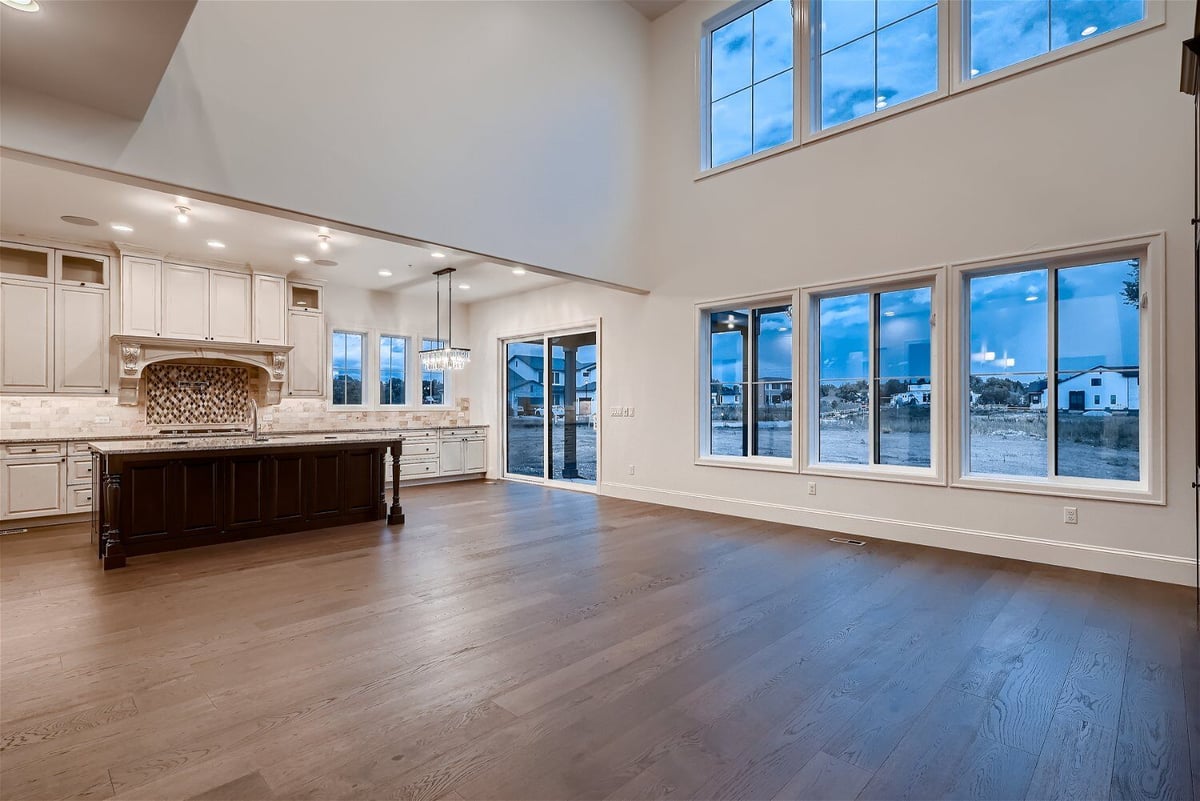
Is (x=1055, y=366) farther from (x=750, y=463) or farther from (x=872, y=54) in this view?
(x=872, y=54)

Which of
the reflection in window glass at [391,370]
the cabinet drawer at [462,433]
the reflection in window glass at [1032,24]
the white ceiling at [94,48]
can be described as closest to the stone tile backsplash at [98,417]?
the reflection in window glass at [391,370]

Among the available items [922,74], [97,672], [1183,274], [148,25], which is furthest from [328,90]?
[1183,274]

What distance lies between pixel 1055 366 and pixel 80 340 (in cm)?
911

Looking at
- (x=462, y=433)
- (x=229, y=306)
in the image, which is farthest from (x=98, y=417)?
(x=462, y=433)

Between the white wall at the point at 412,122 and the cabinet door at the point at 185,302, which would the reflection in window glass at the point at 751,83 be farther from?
the cabinet door at the point at 185,302

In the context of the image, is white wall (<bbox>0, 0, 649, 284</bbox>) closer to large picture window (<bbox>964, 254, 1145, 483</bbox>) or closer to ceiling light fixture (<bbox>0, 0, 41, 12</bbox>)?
ceiling light fixture (<bbox>0, 0, 41, 12</bbox>)

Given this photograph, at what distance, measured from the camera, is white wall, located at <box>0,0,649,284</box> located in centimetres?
347

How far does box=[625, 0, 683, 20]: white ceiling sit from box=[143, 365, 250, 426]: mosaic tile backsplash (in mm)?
6594

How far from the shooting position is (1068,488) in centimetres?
412

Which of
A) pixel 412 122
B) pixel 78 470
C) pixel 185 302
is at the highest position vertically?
pixel 412 122

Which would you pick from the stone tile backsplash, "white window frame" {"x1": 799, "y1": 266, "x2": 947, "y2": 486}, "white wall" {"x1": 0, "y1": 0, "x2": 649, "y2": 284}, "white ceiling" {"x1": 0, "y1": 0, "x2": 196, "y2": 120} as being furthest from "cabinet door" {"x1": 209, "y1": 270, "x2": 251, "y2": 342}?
"white window frame" {"x1": 799, "y1": 266, "x2": 947, "y2": 486}

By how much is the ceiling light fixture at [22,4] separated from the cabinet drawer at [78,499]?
17.1 feet

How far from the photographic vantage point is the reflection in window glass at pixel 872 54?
4.95m

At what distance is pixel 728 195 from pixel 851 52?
1.62 m
